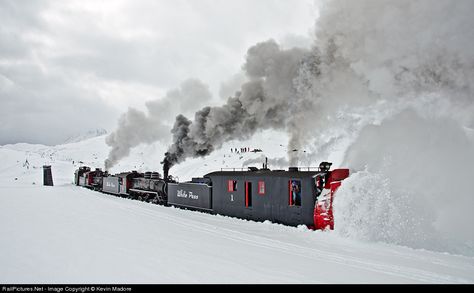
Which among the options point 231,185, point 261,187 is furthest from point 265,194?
point 231,185

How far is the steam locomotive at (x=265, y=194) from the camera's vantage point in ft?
40.9

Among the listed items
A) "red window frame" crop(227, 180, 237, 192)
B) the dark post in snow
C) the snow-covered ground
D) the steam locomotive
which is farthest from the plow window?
the dark post in snow

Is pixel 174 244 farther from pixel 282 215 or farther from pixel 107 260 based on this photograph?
pixel 282 215

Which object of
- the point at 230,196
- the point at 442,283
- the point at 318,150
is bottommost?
the point at 442,283

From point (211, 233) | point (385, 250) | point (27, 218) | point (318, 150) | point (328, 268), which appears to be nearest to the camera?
point (328, 268)

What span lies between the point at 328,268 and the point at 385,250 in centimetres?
304

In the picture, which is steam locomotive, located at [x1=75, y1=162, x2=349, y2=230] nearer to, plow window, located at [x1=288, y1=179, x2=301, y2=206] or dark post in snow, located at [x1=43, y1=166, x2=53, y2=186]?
plow window, located at [x1=288, y1=179, x2=301, y2=206]

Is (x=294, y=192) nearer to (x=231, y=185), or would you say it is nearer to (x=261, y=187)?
(x=261, y=187)

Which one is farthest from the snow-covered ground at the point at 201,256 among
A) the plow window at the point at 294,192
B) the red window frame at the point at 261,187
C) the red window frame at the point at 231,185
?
the red window frame at the point at 231,185

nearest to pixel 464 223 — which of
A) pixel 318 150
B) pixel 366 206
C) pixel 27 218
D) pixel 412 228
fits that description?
pixel 412 228

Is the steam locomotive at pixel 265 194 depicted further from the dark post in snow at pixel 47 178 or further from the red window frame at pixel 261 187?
the dark post in snow at pixel 47 178

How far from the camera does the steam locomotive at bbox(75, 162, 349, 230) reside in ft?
40.9

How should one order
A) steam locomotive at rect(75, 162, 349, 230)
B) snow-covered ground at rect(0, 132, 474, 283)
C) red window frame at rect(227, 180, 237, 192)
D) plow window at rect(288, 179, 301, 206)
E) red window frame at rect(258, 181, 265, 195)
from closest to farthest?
snow-covered ground at rect(0, 132, 474, 283) → steam locomotive at rect(75, 162, 349, 230) → plow window at rect(288, 179, 301, 206) → red window frame at rect(258, 181, 265, 195) → red window frame at rect(227, 180, 237, 192)

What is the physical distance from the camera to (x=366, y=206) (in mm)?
11156
